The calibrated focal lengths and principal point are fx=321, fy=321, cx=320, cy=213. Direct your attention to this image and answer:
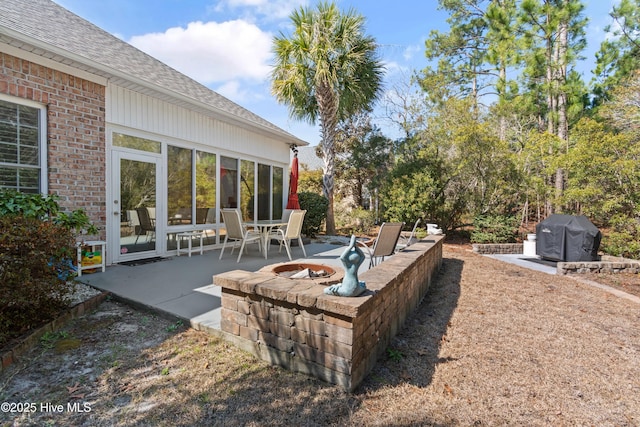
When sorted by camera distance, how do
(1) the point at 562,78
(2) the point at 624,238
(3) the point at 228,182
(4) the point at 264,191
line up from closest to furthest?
1. (2) the point at 624,238
2. (3) the point at 228,182
3. (4) the point at 264,191
4. (1) the point at 562,78

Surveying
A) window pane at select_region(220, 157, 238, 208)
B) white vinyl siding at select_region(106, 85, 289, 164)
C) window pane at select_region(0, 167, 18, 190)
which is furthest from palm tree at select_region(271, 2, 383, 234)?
window pane at select_region(0, 167, 18, 190)

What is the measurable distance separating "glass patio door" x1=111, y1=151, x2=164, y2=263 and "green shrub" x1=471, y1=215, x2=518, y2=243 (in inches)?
324

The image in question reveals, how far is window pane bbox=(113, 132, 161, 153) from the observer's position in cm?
549

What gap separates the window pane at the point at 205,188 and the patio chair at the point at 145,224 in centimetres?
107

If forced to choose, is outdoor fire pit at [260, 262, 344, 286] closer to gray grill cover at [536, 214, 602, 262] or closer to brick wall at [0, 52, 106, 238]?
brick wall at [0, 52, 106, 238]

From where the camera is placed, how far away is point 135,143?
5770 mm

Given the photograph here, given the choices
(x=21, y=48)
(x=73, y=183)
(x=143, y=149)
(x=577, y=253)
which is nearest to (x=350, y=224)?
(x=577, y=253)

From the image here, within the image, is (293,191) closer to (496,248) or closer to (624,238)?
(496,248)

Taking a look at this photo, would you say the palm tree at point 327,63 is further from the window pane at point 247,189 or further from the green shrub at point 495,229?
the green shrub at point 495,229

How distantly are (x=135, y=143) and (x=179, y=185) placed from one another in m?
1.14

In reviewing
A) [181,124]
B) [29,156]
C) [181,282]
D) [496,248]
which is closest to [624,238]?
[496,248]

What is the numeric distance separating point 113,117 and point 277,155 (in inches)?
191

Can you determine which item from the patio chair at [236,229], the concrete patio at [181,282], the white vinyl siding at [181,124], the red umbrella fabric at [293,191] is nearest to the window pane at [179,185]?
the white vinyl siding at [181,124]

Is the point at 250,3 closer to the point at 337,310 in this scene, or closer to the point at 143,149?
the point at 143,149
